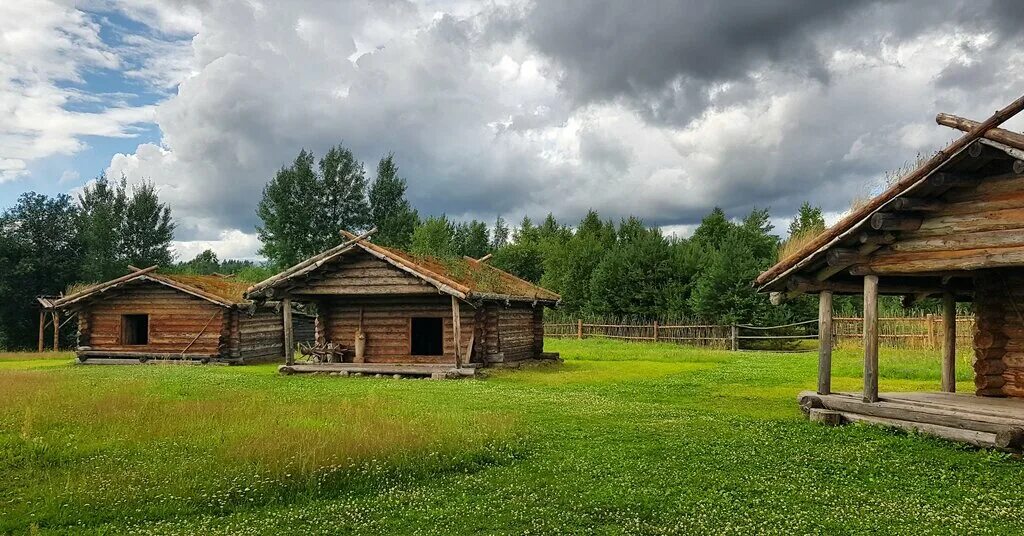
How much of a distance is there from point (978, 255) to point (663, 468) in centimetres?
634

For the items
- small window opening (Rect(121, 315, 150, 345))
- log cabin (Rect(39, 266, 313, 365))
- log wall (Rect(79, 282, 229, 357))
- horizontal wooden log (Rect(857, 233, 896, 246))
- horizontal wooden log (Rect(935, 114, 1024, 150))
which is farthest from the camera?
small window opening (Rect(121, 315, 150, 345))

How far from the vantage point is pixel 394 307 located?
2573 centimetres

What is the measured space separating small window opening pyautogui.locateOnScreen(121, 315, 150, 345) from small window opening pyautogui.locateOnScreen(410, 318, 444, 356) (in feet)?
39.9

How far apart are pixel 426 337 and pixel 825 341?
76.1 feet

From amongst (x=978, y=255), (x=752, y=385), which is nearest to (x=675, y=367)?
(x=752, y=385)

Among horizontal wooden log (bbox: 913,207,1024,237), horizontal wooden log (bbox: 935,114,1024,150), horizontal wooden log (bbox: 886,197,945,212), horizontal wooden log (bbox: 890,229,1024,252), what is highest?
horizontal wooden log (bbox: 935,114,1024,150)

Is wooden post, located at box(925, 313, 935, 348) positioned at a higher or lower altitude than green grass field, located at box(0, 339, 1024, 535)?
higher

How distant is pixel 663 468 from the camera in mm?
9242

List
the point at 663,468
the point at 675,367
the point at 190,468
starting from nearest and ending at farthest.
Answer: the point at 190,468 → the point at 663,468 → the point at 675,367

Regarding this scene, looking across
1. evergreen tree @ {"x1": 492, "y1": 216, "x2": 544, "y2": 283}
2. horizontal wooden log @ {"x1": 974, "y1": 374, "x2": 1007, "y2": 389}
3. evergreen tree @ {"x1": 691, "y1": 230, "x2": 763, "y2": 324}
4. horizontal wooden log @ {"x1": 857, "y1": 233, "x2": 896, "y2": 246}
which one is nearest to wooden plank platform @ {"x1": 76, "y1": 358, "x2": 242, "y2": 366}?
horizontal wooden log @ {"x1": 857, "y1": 233, "x2": 896, "y2": 246}

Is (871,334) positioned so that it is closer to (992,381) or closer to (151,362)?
(992,381)

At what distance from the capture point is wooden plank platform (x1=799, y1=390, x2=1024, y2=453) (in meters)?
10.2

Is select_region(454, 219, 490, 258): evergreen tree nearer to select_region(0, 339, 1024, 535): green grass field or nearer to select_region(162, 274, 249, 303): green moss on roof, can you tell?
select_region(162, 274, 249, 303): green moss on roof

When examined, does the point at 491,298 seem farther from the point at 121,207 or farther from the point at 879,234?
the point at 121,207
